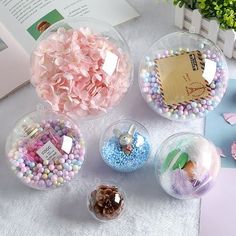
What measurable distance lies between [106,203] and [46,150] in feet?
0.43

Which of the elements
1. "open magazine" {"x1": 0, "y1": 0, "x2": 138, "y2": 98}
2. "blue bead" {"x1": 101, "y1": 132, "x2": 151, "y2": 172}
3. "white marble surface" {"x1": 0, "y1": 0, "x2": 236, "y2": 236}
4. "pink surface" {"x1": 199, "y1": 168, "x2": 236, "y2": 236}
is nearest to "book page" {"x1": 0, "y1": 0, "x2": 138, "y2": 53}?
"open magazine" {"x1": 0, "y1": 0, "x2": 138, "y2": 98}

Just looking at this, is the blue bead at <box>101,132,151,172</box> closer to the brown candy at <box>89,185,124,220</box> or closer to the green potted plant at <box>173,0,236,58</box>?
the brown candy at <box>89,185,124,220</box>

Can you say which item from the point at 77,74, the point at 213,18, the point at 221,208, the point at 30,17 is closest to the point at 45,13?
the point at 30,17

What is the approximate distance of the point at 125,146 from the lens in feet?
2.99

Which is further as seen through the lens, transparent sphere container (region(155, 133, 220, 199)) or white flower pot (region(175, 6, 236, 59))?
white flower pot (region(175, 6, 236, 59))

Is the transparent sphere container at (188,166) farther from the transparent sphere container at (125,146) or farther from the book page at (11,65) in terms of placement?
the book page at (11,65)

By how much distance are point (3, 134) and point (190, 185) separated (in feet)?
1.09

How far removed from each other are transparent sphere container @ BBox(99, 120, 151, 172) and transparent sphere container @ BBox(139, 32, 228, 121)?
2.4 inches

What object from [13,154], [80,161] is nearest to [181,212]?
[80,161]

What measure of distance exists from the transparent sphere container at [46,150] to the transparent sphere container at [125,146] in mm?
42

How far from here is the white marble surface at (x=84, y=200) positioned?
35.5 inches

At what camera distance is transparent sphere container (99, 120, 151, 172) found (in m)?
0.91

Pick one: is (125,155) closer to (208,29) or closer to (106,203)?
(106,203)

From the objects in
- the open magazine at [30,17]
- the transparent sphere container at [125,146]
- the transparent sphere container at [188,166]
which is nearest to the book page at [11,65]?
the open magazine at [30,17]
